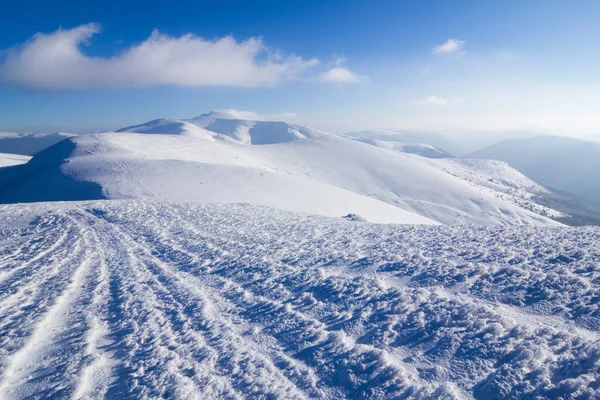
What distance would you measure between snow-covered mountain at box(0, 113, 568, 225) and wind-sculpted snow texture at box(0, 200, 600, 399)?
17515 mm

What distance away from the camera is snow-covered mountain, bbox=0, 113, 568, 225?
3152cm

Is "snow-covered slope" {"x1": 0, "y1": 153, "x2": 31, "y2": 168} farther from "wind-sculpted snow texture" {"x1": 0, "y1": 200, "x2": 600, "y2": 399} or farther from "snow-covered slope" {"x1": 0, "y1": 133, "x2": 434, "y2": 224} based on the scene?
"wind-sculpted snow texture" {"x1": 0, "y1": 200, "x2": 600, "y2": 399}

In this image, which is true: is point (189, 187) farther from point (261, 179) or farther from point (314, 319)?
point (314, 319)

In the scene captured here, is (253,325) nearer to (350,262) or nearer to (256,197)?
(350,262)

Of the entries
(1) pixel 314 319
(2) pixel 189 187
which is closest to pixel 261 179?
(2) pixel 189 187

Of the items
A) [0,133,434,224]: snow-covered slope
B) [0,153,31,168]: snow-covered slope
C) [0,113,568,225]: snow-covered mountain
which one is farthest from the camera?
[0,153,31,168]: snow-covered slope

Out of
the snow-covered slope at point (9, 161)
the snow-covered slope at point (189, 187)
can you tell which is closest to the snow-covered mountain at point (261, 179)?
the snow-covered slope at point (189, 187)

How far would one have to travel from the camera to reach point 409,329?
5.66m

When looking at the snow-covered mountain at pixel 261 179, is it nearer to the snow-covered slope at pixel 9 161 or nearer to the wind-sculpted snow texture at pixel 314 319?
the wind-sculpted snow texture at pixel 314 319

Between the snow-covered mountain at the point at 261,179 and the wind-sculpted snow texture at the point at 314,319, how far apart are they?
17515mm

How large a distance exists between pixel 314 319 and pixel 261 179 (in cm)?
3116

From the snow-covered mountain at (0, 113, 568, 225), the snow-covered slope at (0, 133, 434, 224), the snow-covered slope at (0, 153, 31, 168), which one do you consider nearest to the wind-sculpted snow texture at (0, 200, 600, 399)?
the snow-covered slope at (0, 133, 434, 224)

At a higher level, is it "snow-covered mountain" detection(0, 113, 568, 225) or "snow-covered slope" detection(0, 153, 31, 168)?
"snow-covered slope" detection(0, 153, 31, 168)

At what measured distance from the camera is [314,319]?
21.1 ft
